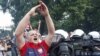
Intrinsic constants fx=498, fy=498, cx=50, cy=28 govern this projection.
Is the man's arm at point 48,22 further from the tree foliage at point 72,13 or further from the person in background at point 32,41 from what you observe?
the tree foliage at point 72,13

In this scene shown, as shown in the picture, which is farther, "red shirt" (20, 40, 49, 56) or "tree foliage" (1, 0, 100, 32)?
"tree foliage" (1, 0, 100, 32)

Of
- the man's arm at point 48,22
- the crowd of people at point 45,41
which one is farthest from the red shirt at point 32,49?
the man's arm at point 48,22

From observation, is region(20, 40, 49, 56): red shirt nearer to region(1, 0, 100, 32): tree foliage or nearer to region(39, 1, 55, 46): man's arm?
region(39, 1, 55, 46): man's arm

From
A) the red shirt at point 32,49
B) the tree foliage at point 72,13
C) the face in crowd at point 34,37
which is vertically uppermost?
the tree foliage at point 72,13

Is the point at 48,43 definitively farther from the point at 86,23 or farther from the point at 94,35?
the point at 86,23

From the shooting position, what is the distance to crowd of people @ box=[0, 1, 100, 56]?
7.82m

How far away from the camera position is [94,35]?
12.4 m

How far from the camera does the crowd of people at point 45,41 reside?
782 cm

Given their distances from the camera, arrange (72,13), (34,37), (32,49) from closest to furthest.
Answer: (34,37) < (32,49) < (72,13)

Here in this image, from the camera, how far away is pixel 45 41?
26.1 ft

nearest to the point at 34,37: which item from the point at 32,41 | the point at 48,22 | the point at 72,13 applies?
the point at 32,41

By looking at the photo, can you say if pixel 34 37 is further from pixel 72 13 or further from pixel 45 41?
pixel 72 13

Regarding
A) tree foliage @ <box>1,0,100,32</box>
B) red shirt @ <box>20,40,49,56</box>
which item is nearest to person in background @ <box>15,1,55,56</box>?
red shirt @ <box>20,40,49,56</box>

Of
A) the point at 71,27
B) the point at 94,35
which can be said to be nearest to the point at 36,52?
the point at 94,35
